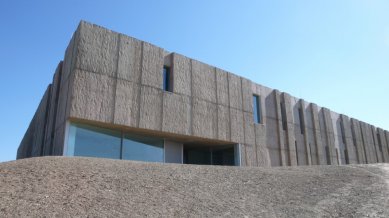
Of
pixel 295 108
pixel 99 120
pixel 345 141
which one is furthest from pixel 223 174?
pixel 345 141

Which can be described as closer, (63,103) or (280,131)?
(63,103)

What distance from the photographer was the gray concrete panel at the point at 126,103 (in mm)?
16828

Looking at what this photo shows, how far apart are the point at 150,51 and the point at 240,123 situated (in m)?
7.55

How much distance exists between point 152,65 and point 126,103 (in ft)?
10.00

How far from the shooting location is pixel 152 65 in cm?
1909

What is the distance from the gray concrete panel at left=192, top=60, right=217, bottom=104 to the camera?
2075 centimetres

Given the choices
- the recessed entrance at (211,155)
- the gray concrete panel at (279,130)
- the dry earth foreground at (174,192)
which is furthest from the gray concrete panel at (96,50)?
the gray concrete panel at (279,130)

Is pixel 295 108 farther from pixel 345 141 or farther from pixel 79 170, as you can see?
pixel 79 170

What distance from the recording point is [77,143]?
15.7 metres

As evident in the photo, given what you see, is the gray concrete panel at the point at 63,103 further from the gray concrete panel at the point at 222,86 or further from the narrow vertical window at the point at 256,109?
the narrow vertical window at the point at 256,109

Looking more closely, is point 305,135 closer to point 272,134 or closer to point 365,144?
point 272,134

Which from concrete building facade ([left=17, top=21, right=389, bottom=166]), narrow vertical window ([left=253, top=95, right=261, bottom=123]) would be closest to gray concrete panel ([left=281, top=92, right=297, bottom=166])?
concrete building facade ([left=17, top=21, right=389, bottom=166])

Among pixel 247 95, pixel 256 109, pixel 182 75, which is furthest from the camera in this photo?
pixel 256 109

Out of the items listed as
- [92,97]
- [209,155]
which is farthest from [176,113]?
[209,155]
